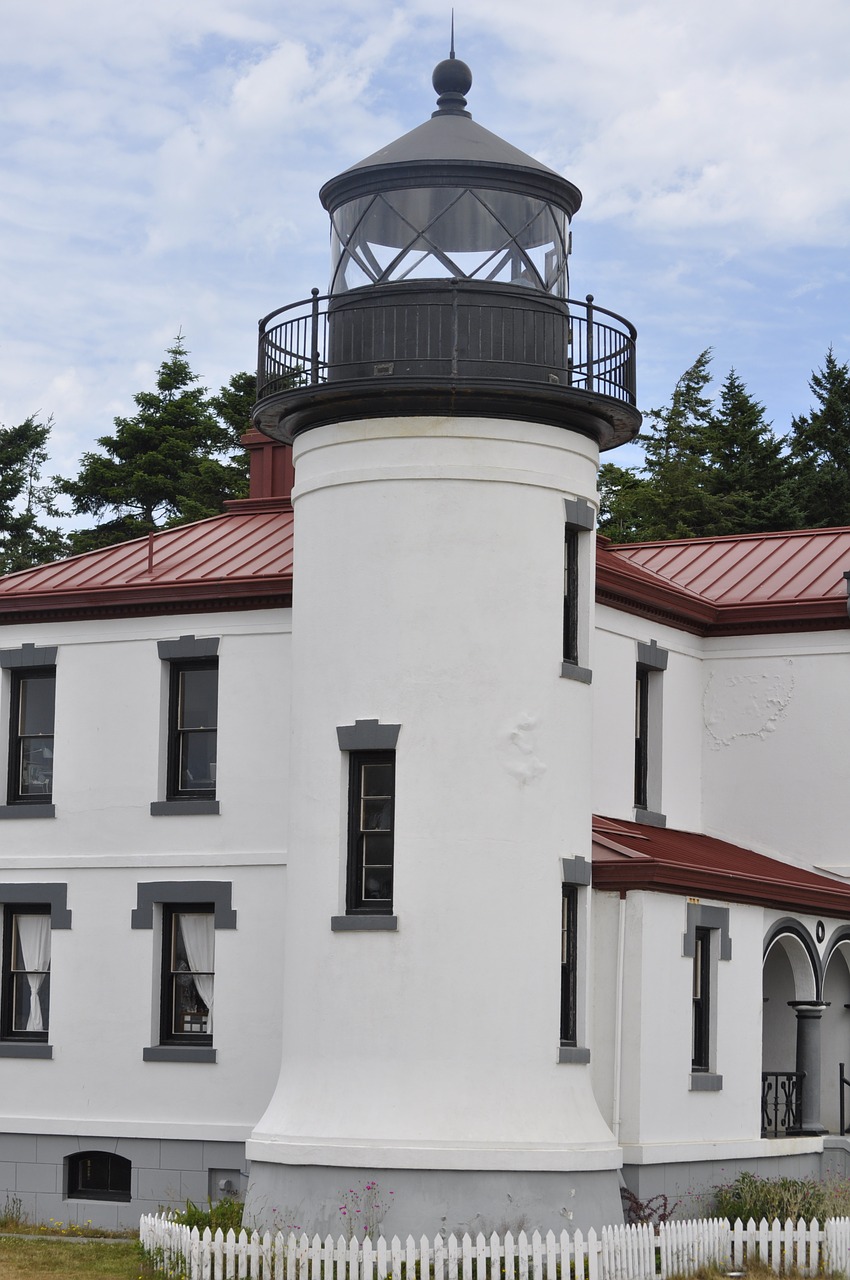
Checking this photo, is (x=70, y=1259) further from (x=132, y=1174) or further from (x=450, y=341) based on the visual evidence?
(x=450, y=341)

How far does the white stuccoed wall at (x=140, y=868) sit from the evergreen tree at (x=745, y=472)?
31.8 meters

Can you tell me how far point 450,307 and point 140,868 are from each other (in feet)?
25.8

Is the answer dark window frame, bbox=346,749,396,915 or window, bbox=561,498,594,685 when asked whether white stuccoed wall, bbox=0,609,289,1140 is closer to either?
dark window frame, bbox=346,749,396,915

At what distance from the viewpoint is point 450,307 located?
18.9 meters

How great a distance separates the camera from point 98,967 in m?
22.9

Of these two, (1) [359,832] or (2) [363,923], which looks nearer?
(2) [363,923]

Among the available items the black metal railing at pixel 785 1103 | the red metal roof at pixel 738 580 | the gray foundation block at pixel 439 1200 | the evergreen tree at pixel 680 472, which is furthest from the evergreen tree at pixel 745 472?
the gray foundation block at pixel 439 1200

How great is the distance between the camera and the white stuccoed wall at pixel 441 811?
18.0 metres

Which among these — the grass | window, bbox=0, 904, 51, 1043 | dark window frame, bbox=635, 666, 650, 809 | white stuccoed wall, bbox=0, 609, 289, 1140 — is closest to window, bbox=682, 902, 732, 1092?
dark window frame, bbox=635, 666, 650, 809

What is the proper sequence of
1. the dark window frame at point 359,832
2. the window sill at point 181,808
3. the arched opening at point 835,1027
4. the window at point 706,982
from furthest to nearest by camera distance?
the arched opening at point 835,1027 → the window sill at point 181,808 → the window at point 706,982 → the dark window frame at point 359,832

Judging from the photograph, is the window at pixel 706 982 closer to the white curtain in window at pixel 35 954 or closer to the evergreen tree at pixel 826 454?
the white curtain in window at pixel 35 954

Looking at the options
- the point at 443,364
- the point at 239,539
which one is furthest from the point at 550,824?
the point at 239,539

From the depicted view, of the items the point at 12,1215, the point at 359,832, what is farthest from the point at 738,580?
the point at 12,1215

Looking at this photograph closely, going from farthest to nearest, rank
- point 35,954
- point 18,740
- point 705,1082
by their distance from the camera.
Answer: point 18,740, point 35,954, point 705,1082
